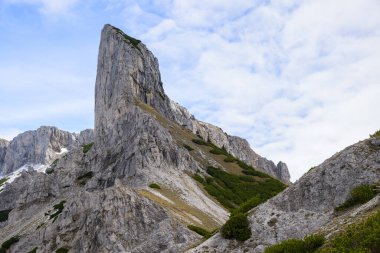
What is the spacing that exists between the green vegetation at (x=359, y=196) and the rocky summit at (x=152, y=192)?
1.05 feet

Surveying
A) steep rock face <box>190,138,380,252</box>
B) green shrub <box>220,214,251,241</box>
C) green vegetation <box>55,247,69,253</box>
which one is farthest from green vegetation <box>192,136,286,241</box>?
green shrub <box>220,214,251,241</box>

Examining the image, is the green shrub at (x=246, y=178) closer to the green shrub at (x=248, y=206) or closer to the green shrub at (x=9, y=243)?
the green shrub at (x=9, y=243)

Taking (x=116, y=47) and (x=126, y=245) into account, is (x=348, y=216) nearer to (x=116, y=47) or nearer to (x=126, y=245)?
(x=126, y=245)

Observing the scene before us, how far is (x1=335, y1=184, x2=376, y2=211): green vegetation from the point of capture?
17797 mm

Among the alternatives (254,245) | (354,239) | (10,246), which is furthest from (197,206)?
(354,239)

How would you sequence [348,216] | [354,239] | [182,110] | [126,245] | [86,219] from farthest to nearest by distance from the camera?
[182,110]
[86,219]
[126,245]
[348,216]
[354,239]

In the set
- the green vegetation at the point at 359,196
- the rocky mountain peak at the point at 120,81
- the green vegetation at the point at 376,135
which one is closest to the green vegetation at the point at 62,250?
the green vegetation at the point at 359,196

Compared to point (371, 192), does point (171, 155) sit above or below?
above

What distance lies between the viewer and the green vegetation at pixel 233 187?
7475cm

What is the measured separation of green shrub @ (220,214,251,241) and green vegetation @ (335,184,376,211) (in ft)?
13.3

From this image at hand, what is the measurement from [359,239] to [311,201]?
6.55 meters

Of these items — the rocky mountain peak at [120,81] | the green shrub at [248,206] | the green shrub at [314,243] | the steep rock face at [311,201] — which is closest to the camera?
the green shrub at [314,243]

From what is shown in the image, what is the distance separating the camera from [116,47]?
12625 cm

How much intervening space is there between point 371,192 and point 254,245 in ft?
17.9
